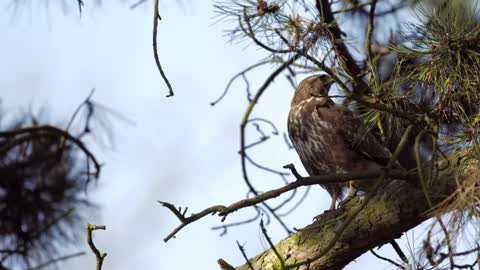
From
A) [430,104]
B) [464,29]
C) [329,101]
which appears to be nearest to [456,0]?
[464,29]

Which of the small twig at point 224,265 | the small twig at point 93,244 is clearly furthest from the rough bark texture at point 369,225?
the small twig at point 93,244

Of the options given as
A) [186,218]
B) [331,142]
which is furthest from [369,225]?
[331,142]

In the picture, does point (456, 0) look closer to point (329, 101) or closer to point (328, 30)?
point (328, 30)

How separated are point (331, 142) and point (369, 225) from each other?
4.79 ft

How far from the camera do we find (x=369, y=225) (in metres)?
3.71

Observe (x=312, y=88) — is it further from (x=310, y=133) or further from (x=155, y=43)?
(x=155, y=43)

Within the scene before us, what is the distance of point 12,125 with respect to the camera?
5.16 metres

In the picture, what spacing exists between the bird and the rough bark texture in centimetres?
101

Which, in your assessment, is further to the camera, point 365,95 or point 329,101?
point 329,101

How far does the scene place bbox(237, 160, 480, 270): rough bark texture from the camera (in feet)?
11.6

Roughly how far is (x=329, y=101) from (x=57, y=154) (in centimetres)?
140

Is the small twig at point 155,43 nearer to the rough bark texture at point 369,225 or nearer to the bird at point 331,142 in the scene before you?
the rough bark texture at point 369,225

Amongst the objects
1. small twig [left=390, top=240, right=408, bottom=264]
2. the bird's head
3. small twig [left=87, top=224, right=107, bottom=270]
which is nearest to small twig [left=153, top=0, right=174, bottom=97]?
small twig [left=87, top=224, right=107, bottom=270]

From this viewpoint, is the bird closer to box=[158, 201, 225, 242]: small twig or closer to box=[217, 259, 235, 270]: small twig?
box=[217, 259, 235, 270]: small twig
